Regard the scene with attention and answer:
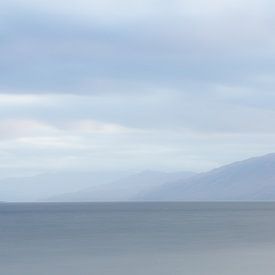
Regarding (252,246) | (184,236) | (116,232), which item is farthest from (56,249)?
(116,232)

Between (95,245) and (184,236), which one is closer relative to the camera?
(95,245)

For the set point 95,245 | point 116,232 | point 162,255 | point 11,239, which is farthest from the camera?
point 116,232

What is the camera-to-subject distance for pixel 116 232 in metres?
84.8

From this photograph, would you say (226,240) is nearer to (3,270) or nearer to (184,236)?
(184,236)

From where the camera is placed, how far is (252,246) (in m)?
62.8

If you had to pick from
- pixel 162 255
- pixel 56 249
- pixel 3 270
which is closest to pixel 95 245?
pixel 56 249

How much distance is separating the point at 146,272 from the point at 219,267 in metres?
4.61

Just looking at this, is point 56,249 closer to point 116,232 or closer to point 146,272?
point 146,272

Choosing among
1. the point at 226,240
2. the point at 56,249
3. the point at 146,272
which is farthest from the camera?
the point at 226,240

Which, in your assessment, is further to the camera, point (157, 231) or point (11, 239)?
point (157, 231)

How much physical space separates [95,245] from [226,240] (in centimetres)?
1140

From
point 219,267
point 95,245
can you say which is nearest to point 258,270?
point 219,267

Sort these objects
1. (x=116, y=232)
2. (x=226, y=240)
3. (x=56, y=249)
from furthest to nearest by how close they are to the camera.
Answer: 1. (x=116, y=232)
2. (x=226, y=240)
3. (x=56, y=249)

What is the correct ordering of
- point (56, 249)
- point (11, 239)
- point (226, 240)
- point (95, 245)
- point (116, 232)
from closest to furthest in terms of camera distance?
point (56, 249) < point (95, 245) < point (226, 240) < point (11, 239) < point (116, 232)
